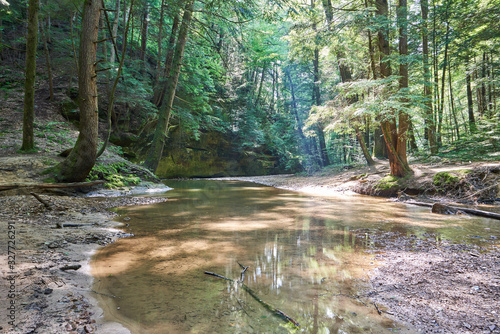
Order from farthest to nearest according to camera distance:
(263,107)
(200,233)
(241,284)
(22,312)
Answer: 1. (263,107)
2. (200,233)
3. (241,284)
4. (22,312)

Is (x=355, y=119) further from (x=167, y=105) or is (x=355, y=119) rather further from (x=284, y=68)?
(x=284, y=68)

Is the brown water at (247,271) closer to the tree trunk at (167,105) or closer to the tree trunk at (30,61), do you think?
the tree trunk at (30,61)

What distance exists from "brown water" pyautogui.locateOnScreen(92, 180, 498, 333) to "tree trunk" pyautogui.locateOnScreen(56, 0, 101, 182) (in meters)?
3.21

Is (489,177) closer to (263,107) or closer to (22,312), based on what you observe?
(22,312)

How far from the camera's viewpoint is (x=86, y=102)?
6.89 meters

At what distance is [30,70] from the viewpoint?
786 centimetres

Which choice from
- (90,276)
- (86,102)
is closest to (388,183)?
(90,276)

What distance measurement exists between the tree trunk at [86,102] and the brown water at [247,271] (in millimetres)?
3211

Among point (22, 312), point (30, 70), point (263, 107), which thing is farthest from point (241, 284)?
point (263, 107)

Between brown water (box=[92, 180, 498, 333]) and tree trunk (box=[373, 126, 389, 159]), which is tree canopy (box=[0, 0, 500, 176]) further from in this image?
brown water (box=[92, 180, 498, 333])

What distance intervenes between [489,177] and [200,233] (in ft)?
28.1

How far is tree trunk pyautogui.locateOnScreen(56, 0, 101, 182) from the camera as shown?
6.63 meters

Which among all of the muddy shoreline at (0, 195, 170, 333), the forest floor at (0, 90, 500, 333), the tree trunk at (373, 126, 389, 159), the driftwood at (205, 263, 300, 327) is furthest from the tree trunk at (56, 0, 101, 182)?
the tree trunk at (373, 126, 389, 159)

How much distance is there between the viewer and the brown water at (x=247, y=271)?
1871 mm
